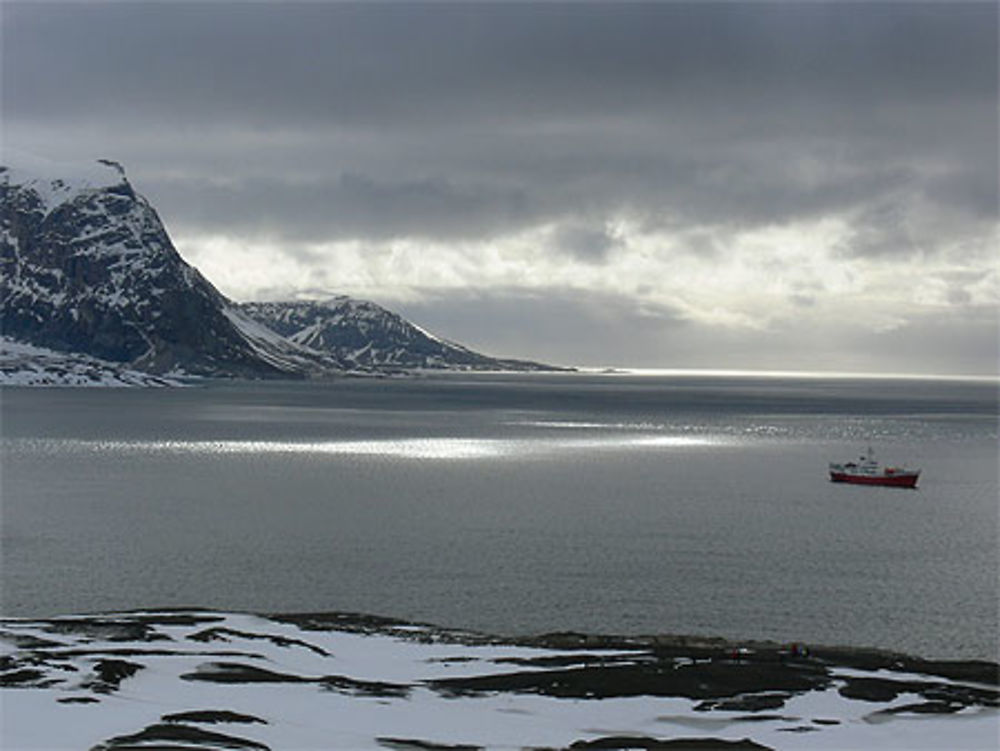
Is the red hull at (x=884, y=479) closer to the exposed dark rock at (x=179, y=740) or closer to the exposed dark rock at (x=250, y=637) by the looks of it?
the exposed dark rock at (x=250, y=637)

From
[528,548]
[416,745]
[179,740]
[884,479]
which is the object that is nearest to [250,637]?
[179,740]

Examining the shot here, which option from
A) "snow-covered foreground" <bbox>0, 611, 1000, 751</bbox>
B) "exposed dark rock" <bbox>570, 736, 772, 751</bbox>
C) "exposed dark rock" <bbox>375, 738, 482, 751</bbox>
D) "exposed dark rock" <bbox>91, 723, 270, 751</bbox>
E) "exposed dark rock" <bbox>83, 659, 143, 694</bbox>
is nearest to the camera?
"exposed dark rock" <bbox>91, 723, 270, 751</bbox>

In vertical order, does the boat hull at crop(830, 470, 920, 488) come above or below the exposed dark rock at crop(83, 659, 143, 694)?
above

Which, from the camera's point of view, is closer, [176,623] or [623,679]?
[623,679]

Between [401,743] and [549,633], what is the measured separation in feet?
82.7

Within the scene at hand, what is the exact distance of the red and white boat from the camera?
158 metres

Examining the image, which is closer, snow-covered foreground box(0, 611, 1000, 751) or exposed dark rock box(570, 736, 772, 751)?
exposed dark rock box(570, 736, 772, 751)

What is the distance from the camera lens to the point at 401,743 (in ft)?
149

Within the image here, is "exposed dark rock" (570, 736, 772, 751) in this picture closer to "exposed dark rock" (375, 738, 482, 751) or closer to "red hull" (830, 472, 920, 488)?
"exposed dark rock" (375, 738, 482, 751)

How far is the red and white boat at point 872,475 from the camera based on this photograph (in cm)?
15825

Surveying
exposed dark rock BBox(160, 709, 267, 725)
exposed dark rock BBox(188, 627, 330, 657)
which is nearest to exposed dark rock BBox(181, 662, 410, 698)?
exposed dark rock BBox(188, 627, 330, 657)

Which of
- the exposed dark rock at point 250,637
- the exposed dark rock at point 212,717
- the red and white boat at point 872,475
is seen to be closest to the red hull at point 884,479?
the red and white boat at point 872,475

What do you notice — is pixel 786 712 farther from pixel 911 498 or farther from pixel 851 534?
pixel 911 498

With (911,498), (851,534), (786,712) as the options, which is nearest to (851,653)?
(786,712)
